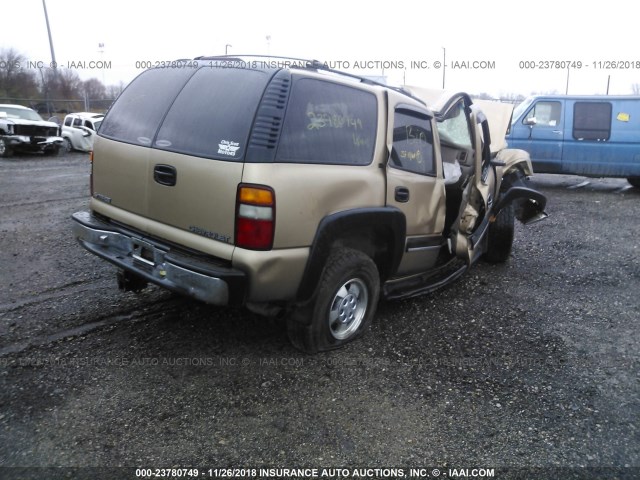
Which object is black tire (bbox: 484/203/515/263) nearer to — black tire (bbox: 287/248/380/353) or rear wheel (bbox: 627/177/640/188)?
black tire (bbox: 287/248/380/353)

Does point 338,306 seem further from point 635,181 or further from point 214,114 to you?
point 635,181

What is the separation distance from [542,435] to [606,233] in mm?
5631

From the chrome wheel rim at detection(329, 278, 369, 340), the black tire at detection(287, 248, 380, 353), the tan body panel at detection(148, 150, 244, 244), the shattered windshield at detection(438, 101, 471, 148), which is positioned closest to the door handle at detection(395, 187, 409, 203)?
the black tire at detection(287, 248, 380, 353)

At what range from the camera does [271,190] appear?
285 centimetres

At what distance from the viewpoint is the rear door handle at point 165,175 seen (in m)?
3.11

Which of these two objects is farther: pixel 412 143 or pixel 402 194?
pixel 412 143

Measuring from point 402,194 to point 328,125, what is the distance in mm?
825

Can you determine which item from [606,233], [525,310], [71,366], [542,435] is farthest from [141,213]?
[606,233]

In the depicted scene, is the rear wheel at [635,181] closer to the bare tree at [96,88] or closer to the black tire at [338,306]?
the black tire at [338,306]

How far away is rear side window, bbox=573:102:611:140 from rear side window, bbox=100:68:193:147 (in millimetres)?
9991

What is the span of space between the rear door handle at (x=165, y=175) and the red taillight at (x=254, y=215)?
51 centimetres

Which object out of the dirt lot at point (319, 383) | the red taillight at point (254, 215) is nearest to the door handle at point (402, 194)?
the dirt lot at point (319, 383)

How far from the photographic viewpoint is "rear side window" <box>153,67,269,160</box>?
2.97 meters

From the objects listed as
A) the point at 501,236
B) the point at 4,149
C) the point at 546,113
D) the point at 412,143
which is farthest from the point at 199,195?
the point at 4,149
